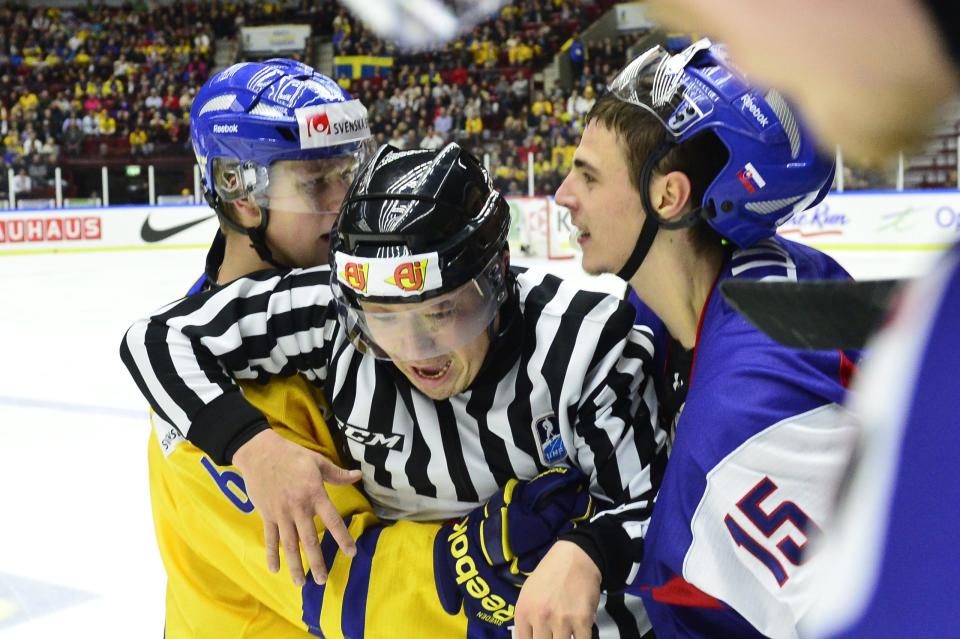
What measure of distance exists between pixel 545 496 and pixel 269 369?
47 centimetres

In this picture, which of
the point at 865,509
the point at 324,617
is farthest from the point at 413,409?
the point at 865,509

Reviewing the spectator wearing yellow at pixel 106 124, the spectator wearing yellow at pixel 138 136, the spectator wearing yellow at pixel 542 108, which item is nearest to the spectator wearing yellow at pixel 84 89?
the spectator wearing yellow at pixel 106 124

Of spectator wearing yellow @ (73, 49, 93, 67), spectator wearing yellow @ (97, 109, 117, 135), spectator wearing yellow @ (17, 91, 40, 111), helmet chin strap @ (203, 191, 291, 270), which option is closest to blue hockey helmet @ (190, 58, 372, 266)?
helmet chin strap @ (203, 191, 291, 270)

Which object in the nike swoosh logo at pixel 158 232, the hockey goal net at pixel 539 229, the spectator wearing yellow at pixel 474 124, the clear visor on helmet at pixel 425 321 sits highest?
the clear visor on helmet at pixel 425 321

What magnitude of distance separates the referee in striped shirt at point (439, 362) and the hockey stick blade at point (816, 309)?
702 millimetres

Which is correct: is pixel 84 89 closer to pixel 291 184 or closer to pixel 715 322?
pixel 291 184

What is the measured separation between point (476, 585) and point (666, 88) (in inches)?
29.0

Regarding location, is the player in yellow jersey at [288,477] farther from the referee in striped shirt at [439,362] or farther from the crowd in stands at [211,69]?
the crowd in stands at [211,69]

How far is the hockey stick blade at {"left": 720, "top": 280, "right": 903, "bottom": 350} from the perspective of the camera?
18.4 inches

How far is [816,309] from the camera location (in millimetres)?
478

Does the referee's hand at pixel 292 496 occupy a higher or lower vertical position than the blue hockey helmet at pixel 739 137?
lower

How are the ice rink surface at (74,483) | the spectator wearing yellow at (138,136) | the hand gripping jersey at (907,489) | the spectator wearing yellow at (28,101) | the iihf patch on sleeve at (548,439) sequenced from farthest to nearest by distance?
the spectator wearing yellow at (28,101) → the spectator wearing yellow at (138,136) → the ice rink surface at (74,483) → the iihf patch on sleeve at (548,439) → the hand gripping jersey at (907,489)

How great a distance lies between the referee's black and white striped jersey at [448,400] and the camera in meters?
1.30

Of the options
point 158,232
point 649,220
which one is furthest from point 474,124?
point 649,220
